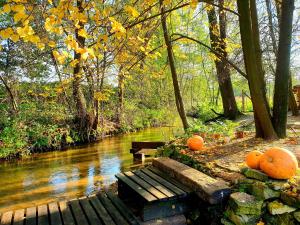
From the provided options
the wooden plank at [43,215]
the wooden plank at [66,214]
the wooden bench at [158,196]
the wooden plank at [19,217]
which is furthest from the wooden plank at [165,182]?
the wooden plank at [19,217]

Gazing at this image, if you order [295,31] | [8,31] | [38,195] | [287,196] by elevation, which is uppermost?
[295,31]

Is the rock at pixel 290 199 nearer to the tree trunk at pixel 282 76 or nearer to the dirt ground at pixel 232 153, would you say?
the dirt ground at pixel 232 153

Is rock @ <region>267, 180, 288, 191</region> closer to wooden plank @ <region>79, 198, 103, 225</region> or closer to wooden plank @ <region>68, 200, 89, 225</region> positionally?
wooden plank @ <region>79, 198, 103, 225</region>

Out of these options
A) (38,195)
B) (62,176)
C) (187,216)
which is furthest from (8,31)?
(62,176)

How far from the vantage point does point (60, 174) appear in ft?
34.6

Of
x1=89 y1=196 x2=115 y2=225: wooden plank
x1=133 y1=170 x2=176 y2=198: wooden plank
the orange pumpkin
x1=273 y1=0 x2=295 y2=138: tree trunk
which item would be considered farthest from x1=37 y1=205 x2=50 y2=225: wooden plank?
x1=273 y1=0 x2=295 y2=138: tree trunk

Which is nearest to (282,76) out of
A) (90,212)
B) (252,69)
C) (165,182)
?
(252,69)

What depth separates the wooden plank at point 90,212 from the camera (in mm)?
4174

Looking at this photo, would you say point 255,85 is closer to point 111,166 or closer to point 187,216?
point 187,216

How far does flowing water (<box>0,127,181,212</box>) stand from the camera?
8.30 metres

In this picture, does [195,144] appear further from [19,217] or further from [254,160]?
[19,217]

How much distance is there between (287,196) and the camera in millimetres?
3850

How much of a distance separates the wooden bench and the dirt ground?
652mm

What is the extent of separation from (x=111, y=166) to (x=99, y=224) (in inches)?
277
